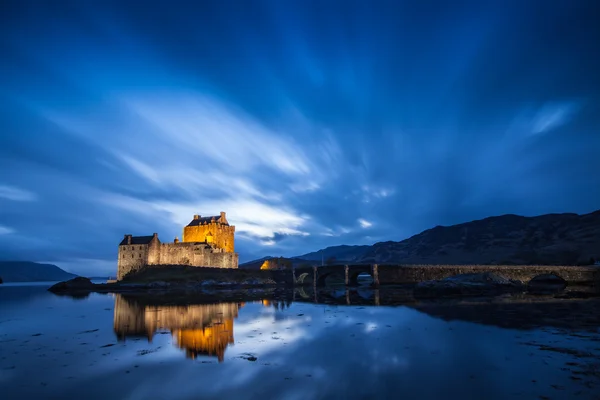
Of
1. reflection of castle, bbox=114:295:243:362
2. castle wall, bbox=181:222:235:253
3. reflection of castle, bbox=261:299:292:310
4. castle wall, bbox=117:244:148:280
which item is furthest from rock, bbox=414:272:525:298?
castle wall, bbox=117:244:148:280

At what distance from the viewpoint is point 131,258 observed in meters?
79.6

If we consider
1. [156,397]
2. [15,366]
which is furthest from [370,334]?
[15,366]

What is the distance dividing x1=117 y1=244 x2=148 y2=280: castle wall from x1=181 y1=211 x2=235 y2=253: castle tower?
11530 millimetres

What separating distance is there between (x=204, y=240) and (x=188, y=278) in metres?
15.8

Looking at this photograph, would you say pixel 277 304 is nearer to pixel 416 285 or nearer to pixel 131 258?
pixel 416 285

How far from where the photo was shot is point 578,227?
156125 millimetres

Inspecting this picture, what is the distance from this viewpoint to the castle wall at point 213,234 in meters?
86.4

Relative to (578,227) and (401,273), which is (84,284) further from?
(578,227)

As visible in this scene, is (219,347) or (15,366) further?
(219,347)

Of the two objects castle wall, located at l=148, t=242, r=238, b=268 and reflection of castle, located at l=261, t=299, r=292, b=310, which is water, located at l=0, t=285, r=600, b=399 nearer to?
reflection of castle, located at l=261, t=299, r=292, b=310

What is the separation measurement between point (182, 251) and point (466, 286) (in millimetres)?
65508

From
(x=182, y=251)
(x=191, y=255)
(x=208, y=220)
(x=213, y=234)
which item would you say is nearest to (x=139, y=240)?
(x=182, y=251)

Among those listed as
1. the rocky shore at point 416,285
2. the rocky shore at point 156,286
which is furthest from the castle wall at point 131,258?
the rocky shore at point 156,286

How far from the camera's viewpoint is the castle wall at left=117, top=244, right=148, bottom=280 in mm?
78812
